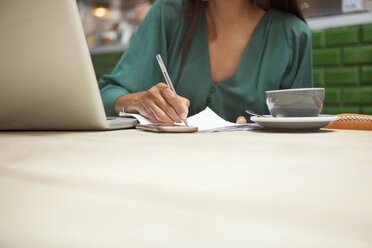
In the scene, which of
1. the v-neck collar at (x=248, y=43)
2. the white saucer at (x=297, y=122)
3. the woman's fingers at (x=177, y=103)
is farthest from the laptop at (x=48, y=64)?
the v-neck collar at (x=248, y=43)

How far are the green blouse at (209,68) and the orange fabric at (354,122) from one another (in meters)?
0.56

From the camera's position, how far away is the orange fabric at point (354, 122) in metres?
0.66

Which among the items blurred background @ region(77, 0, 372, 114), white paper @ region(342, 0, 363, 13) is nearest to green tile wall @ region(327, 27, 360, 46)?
blurred background @ region(77, 0, 372, 114)

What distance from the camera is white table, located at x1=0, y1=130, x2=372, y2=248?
0.44ft

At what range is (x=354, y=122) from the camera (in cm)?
68

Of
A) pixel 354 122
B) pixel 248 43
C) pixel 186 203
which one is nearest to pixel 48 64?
pixel 186 203

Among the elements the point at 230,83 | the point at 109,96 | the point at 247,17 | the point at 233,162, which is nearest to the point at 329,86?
the point at 247,17

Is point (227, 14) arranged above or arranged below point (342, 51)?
above

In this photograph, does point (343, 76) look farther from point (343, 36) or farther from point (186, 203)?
point (186, 203)

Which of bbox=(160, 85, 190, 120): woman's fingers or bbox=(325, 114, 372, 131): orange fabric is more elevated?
bbox=(160, 85, 190, 120): woman's fingers

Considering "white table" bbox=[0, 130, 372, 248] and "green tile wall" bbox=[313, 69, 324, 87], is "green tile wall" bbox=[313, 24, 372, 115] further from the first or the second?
"white table" bbox=[0, 130, 372, 248]

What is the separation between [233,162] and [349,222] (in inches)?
5.0

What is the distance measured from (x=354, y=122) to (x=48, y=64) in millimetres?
644

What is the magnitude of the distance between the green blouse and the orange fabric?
56cm
